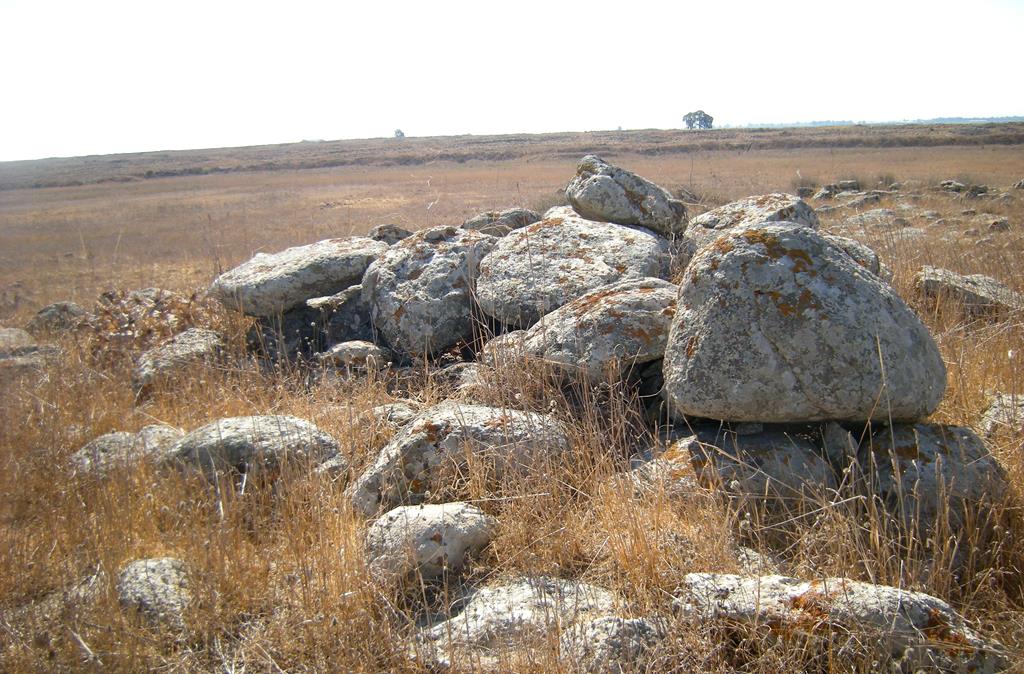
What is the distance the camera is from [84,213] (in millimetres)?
27641

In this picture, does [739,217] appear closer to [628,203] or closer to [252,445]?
[628,203]

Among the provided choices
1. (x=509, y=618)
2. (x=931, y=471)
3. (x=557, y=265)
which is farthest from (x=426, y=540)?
(x=557, y=265)

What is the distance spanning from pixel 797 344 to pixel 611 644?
5.48 ft

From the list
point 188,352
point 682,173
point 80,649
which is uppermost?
point 682,173

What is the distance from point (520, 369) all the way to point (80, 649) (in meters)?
2.48

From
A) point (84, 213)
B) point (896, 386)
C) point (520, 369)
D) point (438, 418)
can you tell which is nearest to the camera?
point (896, 386)

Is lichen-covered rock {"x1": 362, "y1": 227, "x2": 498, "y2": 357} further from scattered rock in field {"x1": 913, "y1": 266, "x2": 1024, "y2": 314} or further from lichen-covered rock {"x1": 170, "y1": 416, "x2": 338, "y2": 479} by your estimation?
scattered rock in field {"x1": 913, "y1": 266, "x2": 1024, "y2": 314}

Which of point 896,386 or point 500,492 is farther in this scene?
point 500,492

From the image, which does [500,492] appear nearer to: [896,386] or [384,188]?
[896,386]

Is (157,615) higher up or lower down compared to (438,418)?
lower down

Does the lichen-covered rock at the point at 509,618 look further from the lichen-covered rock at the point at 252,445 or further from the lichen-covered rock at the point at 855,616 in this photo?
the lichen-covered rock at the point at 252,445

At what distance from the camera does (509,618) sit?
2.56 m

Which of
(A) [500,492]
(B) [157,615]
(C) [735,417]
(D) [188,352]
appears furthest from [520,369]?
(D) [188,352]

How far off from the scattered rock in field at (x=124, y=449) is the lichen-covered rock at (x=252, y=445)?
176mm
